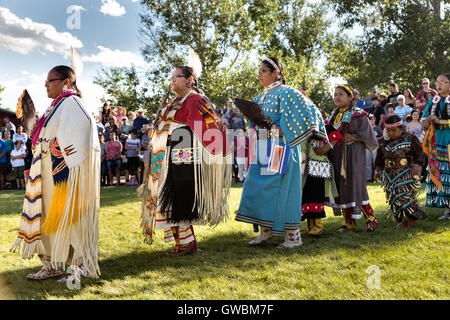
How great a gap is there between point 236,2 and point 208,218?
56.1 feet

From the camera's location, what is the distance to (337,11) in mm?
21188

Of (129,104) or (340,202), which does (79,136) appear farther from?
(129,104)

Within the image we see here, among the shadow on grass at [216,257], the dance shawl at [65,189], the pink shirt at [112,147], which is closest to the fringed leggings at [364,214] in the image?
the shadow on grass at [216,257]

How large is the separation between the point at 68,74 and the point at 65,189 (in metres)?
1.03

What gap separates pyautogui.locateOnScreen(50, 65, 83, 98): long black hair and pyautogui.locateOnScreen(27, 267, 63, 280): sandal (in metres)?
1.55

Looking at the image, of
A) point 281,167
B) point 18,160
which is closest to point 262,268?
point 281,167

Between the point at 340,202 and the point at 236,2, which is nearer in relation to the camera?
the point at 340,202

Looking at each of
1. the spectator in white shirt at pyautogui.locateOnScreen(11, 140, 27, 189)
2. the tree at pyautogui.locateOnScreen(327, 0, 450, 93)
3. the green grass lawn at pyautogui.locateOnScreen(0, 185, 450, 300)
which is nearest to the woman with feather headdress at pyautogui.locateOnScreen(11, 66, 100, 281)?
the green grass lawn at pyautogui.locateOnScreen(0, 185, 450, 300)

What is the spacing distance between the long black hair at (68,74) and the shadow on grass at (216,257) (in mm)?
1644

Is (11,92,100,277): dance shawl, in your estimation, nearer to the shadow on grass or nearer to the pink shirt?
the shadow on grass

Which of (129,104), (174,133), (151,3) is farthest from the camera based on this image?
(129,104)

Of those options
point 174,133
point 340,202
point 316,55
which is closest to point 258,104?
point 174,133
